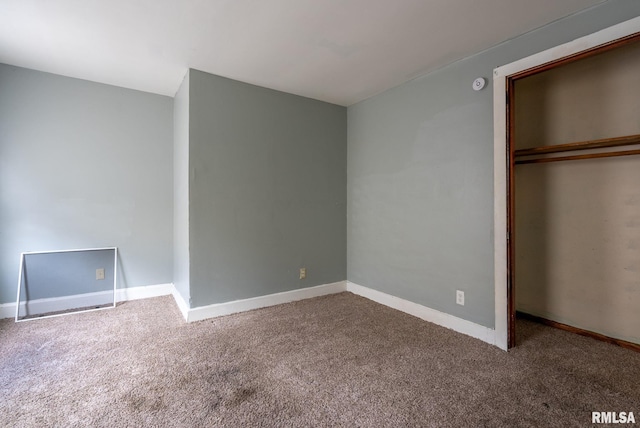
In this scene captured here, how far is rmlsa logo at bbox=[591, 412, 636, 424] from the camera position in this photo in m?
1.50

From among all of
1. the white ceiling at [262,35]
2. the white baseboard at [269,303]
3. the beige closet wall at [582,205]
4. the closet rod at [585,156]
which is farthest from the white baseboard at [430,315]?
the white ceiling at [262,35]

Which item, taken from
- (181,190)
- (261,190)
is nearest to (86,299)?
(181,190)

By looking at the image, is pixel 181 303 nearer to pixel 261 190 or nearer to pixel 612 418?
pixel 261 190

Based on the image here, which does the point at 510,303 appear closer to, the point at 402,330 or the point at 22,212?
the point at 402,330

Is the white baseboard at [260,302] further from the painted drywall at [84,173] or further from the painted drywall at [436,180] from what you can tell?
the painted drywall at [84,173]

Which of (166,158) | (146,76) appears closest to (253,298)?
(166,158)

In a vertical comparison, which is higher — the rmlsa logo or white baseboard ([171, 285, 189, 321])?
white baseboard ([171, 285, 189, 321])

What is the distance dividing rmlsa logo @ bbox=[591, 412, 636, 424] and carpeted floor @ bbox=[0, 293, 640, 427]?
0.04m

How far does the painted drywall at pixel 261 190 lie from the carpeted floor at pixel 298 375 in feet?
1.89

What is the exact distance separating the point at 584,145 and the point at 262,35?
2736mm

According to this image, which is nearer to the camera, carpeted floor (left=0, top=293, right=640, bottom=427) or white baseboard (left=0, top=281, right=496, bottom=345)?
carpeted floor (left=0, top=293, right=640, bottom=427)

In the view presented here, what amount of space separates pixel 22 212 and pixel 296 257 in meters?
2.71

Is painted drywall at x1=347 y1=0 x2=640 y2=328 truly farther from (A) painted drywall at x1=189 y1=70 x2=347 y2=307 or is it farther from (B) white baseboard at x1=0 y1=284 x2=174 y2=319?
(B) white baseboard at x1=0 y1=284 x2=174 y2=319

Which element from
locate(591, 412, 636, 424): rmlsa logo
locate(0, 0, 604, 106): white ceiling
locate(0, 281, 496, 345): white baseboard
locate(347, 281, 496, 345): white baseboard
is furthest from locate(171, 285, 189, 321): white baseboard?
locate(591, 412, 636, 424): rmlsa logo
